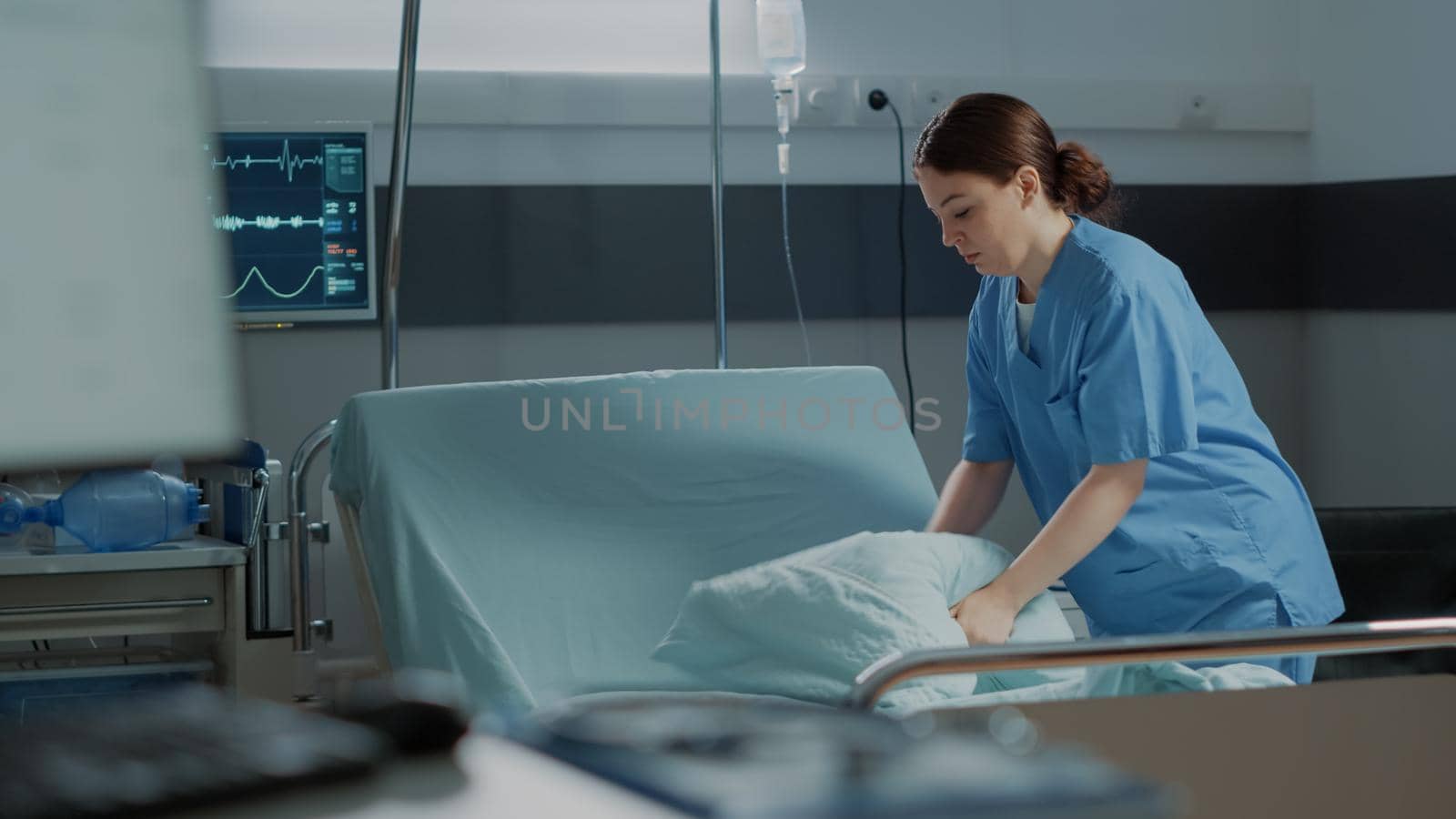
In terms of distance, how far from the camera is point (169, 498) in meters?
2.42

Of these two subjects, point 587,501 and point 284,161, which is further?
point 284,161

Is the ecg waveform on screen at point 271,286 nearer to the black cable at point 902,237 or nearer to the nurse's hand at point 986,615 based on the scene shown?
the black cable at point 902,237

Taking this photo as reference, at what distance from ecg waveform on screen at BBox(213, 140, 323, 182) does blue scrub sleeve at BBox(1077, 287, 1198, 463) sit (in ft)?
5.27

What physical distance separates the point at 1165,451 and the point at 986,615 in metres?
0.32

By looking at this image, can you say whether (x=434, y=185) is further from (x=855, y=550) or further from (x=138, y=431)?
(x=138, y=431)

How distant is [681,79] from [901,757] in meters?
2.93

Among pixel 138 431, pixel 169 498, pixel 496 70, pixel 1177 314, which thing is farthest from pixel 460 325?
pixel 138 431

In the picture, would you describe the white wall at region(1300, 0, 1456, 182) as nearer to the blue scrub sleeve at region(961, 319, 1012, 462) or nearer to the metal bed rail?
the blue scrub sleeve at region(961, 319, 1012, 462)

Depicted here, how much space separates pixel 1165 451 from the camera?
1.91 meters

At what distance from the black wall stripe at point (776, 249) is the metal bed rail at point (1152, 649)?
2.10m

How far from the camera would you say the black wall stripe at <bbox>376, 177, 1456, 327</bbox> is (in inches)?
122

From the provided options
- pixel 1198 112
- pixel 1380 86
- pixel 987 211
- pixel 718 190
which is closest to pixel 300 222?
pixel 718 190

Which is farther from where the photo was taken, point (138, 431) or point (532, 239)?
point (532, 239)

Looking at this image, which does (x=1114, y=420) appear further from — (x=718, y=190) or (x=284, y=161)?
(x=284, y=161)
